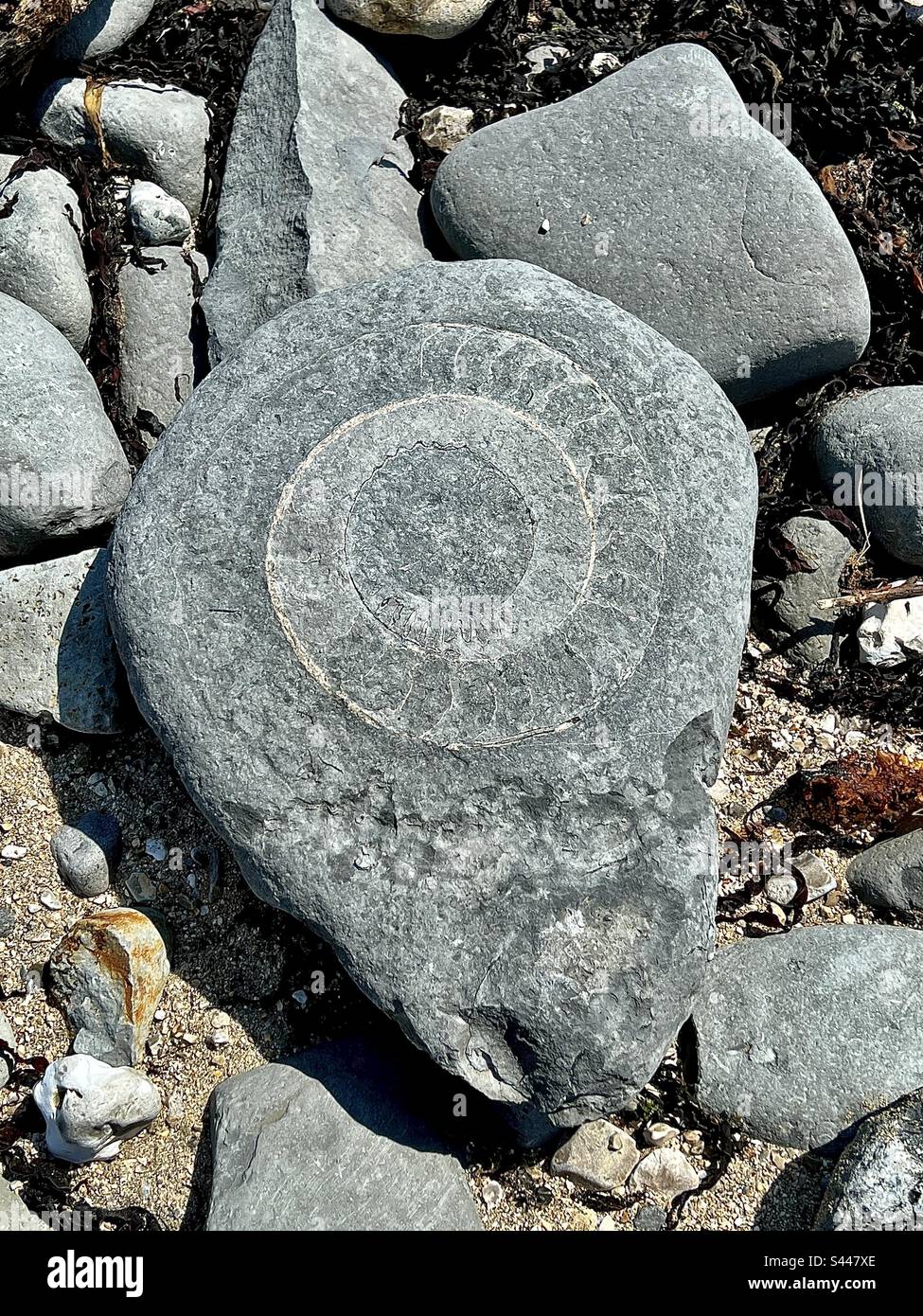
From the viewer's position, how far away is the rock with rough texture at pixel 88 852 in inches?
Result: 156

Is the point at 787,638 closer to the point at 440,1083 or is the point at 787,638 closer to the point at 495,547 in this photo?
the point at 495,547

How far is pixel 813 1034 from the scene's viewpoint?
12.0 ft

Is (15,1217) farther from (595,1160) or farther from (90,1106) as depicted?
(595,1160)

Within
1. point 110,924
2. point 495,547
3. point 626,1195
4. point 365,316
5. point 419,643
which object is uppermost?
point 365,316

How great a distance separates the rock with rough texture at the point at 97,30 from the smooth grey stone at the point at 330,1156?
400 centimetres

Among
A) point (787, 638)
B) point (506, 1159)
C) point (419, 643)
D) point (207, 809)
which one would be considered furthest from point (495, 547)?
point (506, 1159)

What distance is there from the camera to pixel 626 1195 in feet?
12.1

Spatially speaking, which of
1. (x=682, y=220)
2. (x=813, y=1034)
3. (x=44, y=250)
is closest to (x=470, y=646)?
(x=813, y=1034)

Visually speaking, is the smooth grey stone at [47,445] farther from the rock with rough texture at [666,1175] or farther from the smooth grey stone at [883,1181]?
the smooth grey stone at [883,1181]

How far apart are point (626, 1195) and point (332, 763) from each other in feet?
5.63

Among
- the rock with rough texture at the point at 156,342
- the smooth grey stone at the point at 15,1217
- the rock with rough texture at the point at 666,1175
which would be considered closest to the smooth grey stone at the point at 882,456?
the rock with rough texture at the point at 666,1175

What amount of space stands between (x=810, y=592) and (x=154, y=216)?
9.57 ft

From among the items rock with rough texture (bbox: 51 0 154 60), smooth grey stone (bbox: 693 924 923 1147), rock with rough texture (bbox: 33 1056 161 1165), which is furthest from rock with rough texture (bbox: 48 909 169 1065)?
rock with rough texture (bbox: 51 0 154 60)

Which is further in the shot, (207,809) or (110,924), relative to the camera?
(110,924)
